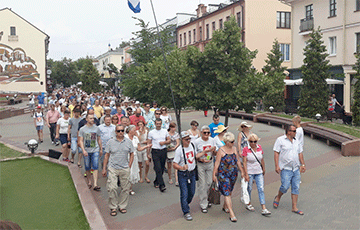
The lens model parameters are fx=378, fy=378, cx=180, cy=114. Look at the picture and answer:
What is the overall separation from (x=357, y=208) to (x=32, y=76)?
54.2 metres

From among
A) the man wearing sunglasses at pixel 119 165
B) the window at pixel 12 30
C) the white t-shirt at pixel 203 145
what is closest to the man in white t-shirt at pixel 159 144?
the man wearing sunglasses at pixel 119 165

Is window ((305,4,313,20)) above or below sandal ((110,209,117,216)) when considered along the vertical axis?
above

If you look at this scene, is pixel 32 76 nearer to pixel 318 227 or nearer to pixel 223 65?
pixel 223 65

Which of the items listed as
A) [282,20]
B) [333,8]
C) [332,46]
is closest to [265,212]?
[332,46]

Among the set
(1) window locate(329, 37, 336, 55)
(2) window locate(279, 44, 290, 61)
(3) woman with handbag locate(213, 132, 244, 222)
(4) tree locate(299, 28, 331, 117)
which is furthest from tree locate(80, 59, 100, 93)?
(3) woman with handbag locate(213, 132, 244, 222)

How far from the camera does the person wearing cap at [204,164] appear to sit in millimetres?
7301

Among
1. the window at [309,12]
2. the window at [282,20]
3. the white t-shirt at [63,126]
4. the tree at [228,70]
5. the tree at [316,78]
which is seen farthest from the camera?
the window at [282,20]

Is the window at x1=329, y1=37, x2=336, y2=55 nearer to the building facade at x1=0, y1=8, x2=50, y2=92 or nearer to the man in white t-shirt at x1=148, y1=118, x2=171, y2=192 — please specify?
the man in white t-shirt at x1=148, y1=118, x2=171, y2=192

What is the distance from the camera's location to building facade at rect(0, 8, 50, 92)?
2099 inches

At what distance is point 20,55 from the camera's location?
5434 centimetres

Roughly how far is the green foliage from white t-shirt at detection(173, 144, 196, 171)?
77.6 metres

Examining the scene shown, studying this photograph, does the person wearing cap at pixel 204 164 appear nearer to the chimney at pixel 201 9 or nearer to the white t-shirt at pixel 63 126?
the white t-shirt at pixel 63 126

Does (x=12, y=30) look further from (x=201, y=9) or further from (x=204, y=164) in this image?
(x=204, y=164)

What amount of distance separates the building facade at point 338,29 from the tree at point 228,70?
14520mm
